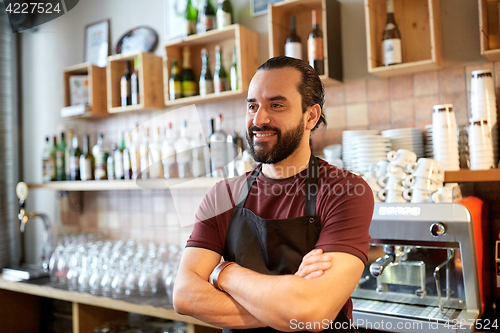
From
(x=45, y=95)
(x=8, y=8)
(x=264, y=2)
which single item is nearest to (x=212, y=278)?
(x=8, y=8)

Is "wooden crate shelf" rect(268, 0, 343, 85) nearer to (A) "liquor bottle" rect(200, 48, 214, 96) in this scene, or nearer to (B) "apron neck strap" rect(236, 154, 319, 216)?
(A) "liquor bottle" rect(200, 48, 214, 96)

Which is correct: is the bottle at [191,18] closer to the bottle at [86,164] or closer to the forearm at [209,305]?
the bottle at [86,164]

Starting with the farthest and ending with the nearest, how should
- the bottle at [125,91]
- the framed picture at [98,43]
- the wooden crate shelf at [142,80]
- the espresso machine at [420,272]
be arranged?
the framed picture at [98,43] < the bottle at [125,91] < the wooden crate shelf at [142,80] < the espresso machine at [420,272]

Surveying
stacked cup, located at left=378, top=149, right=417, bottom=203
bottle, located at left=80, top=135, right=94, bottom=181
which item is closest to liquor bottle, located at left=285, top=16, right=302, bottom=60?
stacked cup, located at left=378, top=149, right=417, bottom=203

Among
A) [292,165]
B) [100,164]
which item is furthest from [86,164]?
[292,165]

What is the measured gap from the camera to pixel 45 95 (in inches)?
138

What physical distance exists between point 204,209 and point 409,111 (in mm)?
1192

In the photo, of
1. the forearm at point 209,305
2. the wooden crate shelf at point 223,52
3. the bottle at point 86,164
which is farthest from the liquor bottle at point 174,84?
the forearm at point 209,305

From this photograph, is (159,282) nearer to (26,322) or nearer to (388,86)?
(26,322)

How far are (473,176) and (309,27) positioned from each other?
112cm

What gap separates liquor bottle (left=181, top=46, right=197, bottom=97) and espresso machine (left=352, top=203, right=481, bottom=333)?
148 centimetres

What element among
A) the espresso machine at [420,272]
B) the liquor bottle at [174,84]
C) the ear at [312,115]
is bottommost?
the espresso machine at [420,272]

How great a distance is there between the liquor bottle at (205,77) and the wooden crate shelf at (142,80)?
311 millimetres

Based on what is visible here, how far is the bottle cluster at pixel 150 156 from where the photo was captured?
2330 millimetres
